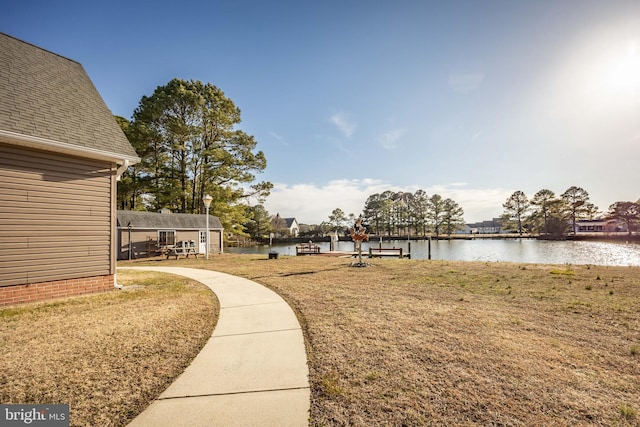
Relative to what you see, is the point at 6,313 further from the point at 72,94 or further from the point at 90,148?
the point at 72,94

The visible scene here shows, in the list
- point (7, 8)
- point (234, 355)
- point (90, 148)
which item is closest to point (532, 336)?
point (234, 355)

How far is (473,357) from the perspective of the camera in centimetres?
337

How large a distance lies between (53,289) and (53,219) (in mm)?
1779

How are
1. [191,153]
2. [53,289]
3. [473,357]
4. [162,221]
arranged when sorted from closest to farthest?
[473,357] → [53,289] → [162,221] → [191,153]

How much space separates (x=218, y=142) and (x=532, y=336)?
1097 inches

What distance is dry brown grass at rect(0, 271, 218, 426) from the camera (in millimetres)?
2613

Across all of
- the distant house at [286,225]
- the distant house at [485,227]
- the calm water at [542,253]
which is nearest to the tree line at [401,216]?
the distant house at [286,225]

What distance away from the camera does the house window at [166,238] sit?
20422 millimetres

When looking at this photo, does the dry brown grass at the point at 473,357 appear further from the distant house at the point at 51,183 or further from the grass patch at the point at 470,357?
the distant house at the point at 51,183

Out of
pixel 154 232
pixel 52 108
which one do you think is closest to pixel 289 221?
pixel 154 232

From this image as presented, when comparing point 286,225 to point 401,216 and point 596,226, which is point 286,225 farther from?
point 596,226

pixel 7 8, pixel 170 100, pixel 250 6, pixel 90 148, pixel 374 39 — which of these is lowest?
pixel 90 148

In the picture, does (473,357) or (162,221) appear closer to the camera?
(473,357)

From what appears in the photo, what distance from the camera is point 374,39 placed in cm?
1132
